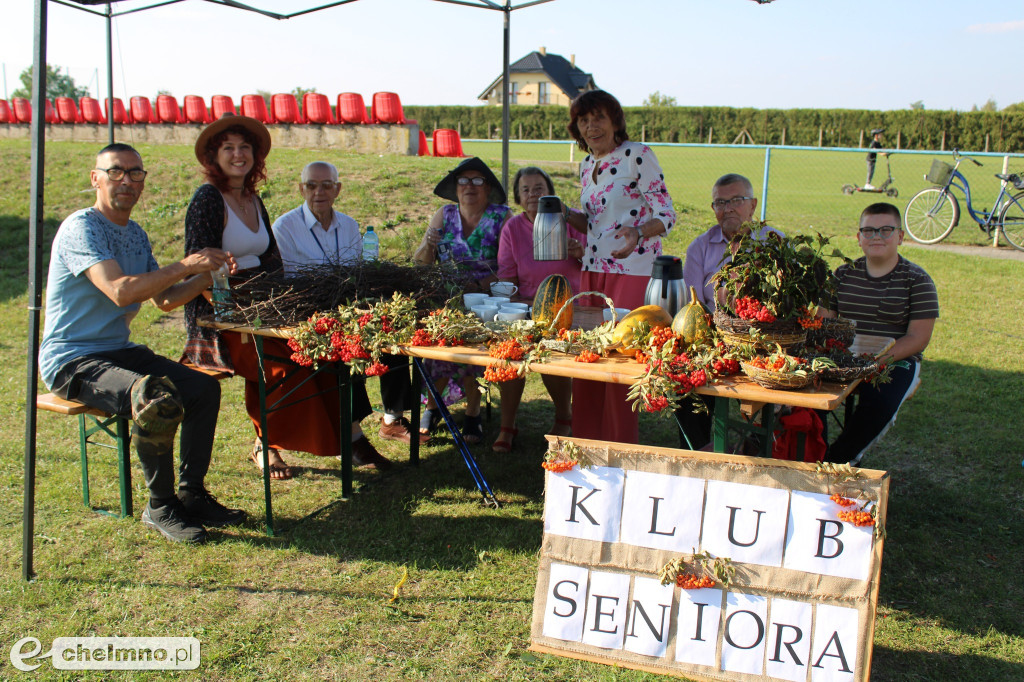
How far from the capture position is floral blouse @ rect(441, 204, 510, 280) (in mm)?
4699

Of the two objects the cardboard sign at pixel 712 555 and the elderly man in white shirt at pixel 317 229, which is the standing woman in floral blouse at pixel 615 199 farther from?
the cardboard sign at pixel 712 555

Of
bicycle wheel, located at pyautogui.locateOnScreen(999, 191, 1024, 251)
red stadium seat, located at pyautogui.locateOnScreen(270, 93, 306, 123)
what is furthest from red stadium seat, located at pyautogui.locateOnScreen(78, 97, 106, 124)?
bicycle wheel, located at pyautogui.locateOnScreen(999, 191, 1024, 251)

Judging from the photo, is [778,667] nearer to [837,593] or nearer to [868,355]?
[837,593]

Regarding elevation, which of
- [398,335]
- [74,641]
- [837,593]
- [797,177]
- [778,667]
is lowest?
[74,641]

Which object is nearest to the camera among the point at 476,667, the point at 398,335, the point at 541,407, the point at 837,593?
the point at 837,593

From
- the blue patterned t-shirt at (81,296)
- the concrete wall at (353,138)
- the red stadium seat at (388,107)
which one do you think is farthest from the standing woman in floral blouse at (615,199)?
the red stadium seat at (388,107)

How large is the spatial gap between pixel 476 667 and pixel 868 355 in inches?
71.7

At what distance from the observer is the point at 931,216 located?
12.2 meters

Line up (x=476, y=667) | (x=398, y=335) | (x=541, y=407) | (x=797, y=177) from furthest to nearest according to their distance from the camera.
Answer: (x=797, y=177)
(x=541, y=407)
(x=398, y=335)
(x=476, y=667)

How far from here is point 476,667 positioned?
264cm

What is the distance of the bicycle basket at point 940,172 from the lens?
11852 millimetres

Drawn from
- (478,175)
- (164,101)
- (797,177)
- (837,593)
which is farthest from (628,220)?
(797,177)

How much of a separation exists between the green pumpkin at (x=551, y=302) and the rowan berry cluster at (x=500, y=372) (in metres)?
0.38

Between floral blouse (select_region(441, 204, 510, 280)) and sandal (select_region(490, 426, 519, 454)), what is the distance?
3.19ft
